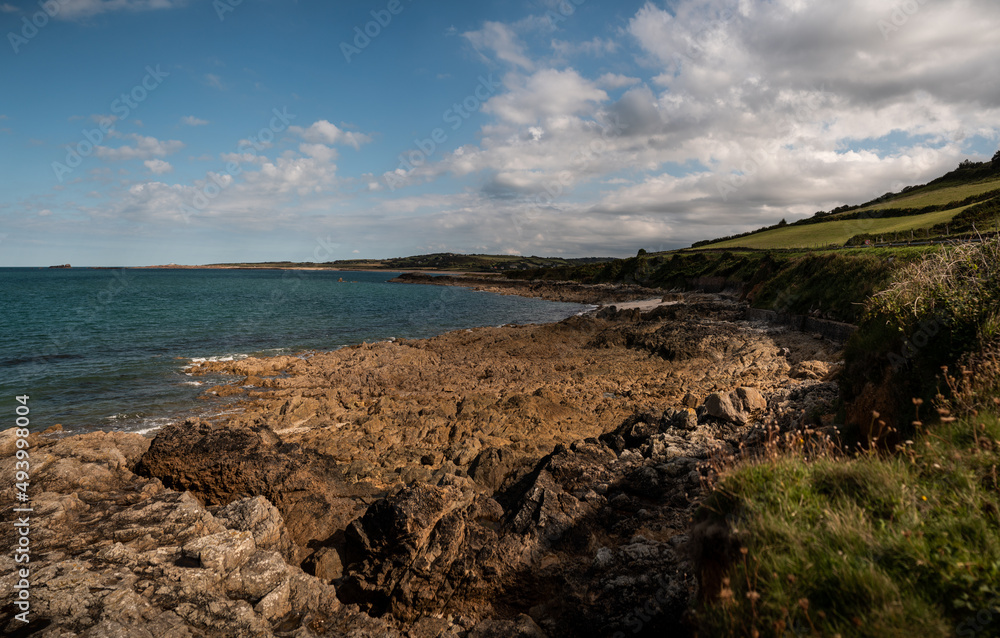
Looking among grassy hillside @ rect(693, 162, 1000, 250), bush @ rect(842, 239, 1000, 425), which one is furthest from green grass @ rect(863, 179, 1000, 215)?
bush @ rect(842, 239, 1000, 425)

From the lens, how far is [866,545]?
320 centimetres

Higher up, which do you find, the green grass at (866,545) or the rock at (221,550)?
the green grass at (866,545)

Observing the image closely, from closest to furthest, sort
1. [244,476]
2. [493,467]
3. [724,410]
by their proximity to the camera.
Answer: [244,476] < [493,467] < [724,410]

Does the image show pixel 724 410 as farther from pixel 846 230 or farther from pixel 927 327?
pixel 846 230

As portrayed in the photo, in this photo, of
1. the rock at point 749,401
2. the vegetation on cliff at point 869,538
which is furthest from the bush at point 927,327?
the rock at point 749,401

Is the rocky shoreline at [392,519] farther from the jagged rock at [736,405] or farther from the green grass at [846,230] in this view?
the green grass at [846,230]

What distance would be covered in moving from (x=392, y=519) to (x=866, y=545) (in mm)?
5167

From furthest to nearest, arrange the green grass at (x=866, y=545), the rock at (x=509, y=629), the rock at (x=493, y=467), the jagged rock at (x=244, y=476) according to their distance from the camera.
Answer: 1. the rock at (x=493, y=467)
2. the jagged rock at (x=244, y=476)
3. the rock at (x=509, y=629)
4. the green grass at (x=866, y=545)

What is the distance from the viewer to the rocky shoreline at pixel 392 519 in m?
5.09

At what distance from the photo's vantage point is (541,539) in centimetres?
655

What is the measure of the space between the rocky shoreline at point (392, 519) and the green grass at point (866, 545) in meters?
0.78

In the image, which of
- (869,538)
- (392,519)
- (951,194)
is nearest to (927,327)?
(869,538)

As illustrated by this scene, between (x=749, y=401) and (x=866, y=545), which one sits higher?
(x=866, y=545)

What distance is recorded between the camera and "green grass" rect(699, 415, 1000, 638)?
109 inches
